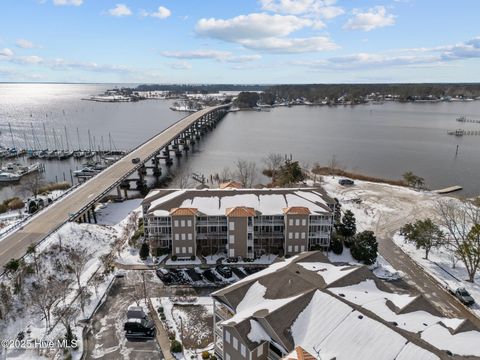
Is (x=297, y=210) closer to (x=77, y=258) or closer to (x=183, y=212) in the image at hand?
(x=183, y=212)

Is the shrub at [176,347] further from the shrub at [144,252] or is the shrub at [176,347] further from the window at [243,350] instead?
the shrub at [144,252]

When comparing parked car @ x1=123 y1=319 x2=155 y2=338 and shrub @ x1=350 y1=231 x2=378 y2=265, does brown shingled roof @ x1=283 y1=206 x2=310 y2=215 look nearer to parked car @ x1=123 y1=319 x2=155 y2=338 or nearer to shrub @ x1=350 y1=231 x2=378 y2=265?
shrub @ x1=350 y1=231 x2=378 y2=265

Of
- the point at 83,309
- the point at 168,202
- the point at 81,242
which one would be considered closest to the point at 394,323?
the point at 83,309

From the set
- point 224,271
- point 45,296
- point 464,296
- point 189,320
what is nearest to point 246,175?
point 224,271

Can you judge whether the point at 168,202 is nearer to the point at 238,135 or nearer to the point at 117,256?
the point at 117,256

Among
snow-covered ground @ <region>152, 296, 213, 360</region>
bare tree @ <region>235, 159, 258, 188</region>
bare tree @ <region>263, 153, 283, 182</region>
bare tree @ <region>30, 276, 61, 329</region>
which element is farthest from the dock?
bare tree @ <region>30, 276, 61, 329</region>

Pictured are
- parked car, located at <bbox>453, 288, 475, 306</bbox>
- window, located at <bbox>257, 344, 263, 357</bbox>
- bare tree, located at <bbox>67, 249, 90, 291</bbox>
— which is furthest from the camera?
bare tree, located at <bbox>67, 249, 90, 291</bbox>

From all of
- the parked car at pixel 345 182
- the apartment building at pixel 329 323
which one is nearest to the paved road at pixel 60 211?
the apartment building at pixel 329 323
